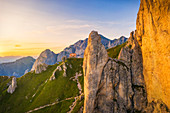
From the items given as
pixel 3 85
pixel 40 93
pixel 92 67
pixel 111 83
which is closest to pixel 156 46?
pixel 111 83

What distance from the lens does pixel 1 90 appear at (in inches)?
5182

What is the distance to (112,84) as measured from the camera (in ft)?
134

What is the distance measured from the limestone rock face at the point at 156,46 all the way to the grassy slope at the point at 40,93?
6932 centimetres

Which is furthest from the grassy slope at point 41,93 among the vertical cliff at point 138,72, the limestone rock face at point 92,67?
the vertical cliff at point 138,72

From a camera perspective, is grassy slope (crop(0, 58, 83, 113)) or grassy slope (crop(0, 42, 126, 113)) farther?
grassy slope (crop(0, 58, 83, 113))

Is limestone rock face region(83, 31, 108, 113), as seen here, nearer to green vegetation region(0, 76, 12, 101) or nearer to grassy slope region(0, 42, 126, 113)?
grassy slope region(0, 42, 126, 113)

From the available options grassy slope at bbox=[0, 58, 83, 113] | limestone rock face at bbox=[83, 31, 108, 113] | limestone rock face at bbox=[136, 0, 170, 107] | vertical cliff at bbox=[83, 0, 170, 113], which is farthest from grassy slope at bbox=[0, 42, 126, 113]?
limestone rock face at bbox=[136, 0, 170, 107]

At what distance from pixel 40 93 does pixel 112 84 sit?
10312cm

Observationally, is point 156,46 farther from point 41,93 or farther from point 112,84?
point 41,93

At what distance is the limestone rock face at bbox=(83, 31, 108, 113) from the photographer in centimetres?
3828

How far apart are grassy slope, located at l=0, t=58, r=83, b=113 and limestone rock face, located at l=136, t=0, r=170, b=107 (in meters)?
69.3

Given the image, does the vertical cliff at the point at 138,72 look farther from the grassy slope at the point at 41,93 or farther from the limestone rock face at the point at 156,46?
the grassy slope at the point at 41,93

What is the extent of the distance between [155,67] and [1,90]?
614ft

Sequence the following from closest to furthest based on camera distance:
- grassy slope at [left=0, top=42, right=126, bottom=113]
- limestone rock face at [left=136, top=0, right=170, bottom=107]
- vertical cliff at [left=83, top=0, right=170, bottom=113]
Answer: limestone rock face at [left=136, top=0, right=170, bottom=107]
vertical cliff at [left=83, top=0, right=170, bottom=113]
grassy slope at [left=0, top=42, right=126, bottom=113]
